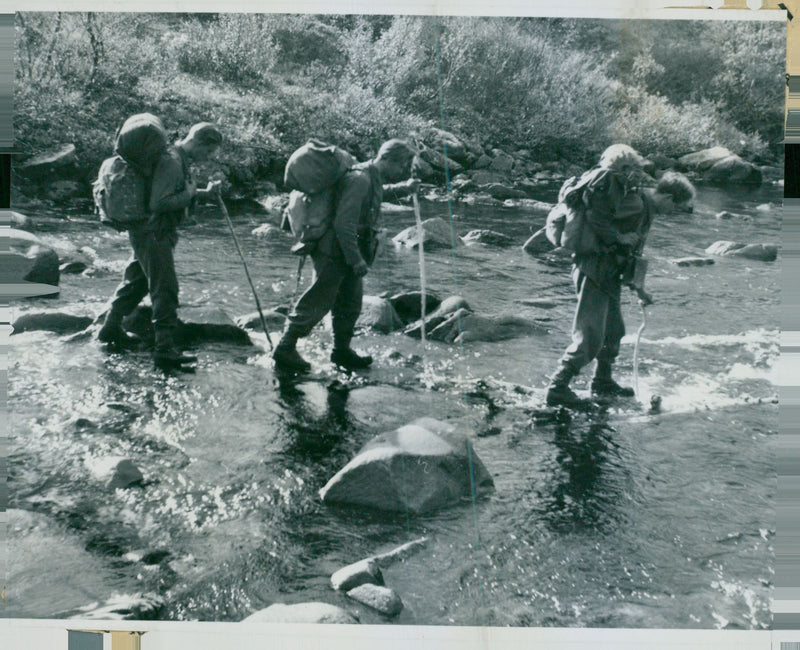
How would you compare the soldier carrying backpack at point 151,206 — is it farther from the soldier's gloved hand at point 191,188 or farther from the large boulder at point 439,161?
the large boulder at point 439,161

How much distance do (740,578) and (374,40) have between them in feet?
12.6

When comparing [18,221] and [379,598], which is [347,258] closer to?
[379,598]

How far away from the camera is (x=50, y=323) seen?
509 centimetres

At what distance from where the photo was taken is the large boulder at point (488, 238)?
519 cm

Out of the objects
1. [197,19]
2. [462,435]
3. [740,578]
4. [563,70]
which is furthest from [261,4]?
[740,578]

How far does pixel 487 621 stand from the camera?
4.55m

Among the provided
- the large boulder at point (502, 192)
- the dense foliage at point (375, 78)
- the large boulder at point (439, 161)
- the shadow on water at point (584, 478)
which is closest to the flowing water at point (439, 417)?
the shadow on water at point (584, 478)

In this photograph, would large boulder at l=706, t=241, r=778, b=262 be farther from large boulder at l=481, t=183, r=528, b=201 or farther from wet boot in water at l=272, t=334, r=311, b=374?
wet boot in water at l=272, t=334, r=311, b=374

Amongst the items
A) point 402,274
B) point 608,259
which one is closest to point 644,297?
point 608,259

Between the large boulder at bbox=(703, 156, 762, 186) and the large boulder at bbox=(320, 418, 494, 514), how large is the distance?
2299mm

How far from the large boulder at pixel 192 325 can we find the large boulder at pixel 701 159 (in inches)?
119

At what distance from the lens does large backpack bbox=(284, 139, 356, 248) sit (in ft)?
16.3

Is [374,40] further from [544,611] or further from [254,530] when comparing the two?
[544,611]

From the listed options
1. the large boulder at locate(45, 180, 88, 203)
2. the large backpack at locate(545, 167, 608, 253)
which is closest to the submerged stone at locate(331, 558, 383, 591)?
the large backpack at locate(545, 167, 608, 253)
